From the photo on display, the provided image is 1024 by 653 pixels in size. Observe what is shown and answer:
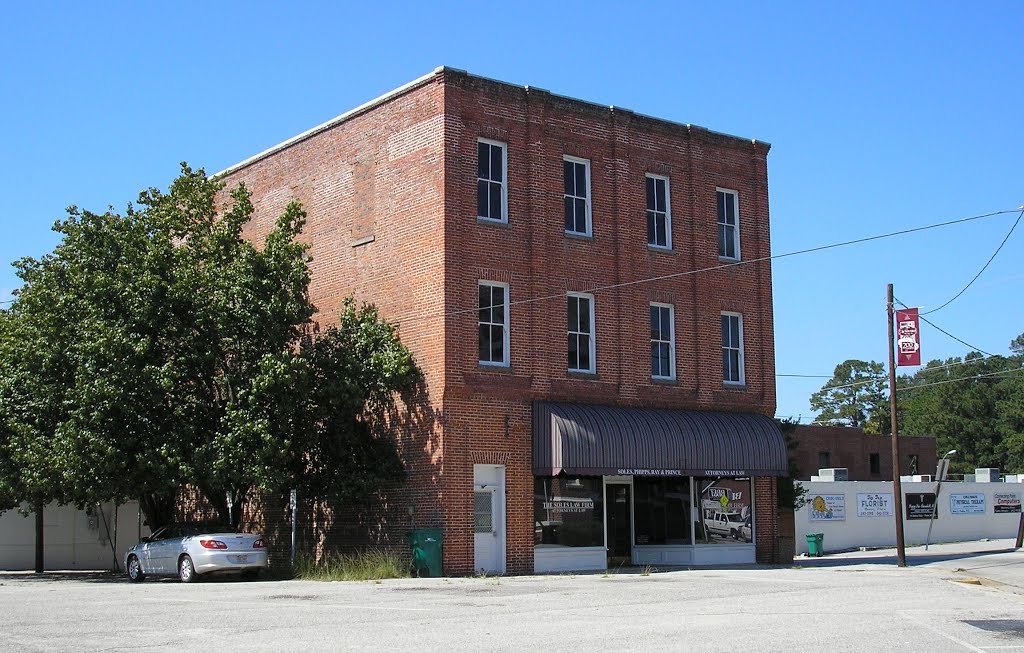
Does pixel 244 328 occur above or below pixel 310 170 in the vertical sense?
below

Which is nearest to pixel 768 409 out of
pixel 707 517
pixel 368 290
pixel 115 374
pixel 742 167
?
pixel 707 517

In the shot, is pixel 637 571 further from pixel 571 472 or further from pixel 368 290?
pixel 368 290

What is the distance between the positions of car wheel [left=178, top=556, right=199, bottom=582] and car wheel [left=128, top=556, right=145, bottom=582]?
1988 millimetres

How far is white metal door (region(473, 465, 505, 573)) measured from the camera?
28125 millimetres

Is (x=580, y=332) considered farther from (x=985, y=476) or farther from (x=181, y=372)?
(x=985, y=476)

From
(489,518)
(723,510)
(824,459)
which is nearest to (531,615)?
(489,518)

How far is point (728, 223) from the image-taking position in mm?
34625

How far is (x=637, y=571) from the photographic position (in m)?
29.4

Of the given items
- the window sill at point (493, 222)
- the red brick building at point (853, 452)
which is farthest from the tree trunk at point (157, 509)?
the red brick building at point (853, 452)

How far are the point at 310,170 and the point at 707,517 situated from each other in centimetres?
1484

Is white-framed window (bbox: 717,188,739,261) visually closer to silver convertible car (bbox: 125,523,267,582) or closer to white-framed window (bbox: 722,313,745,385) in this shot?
white-framed window (bbox: 722,313,745,385)

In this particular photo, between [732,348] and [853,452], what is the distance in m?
40.8

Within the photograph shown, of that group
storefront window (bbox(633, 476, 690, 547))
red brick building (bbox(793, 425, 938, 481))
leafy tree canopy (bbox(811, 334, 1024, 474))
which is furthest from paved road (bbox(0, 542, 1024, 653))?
leafy tree canopy (bbox(811, 334, 1024, 474))

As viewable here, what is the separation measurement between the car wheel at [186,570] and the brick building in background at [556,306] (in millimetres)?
4647
